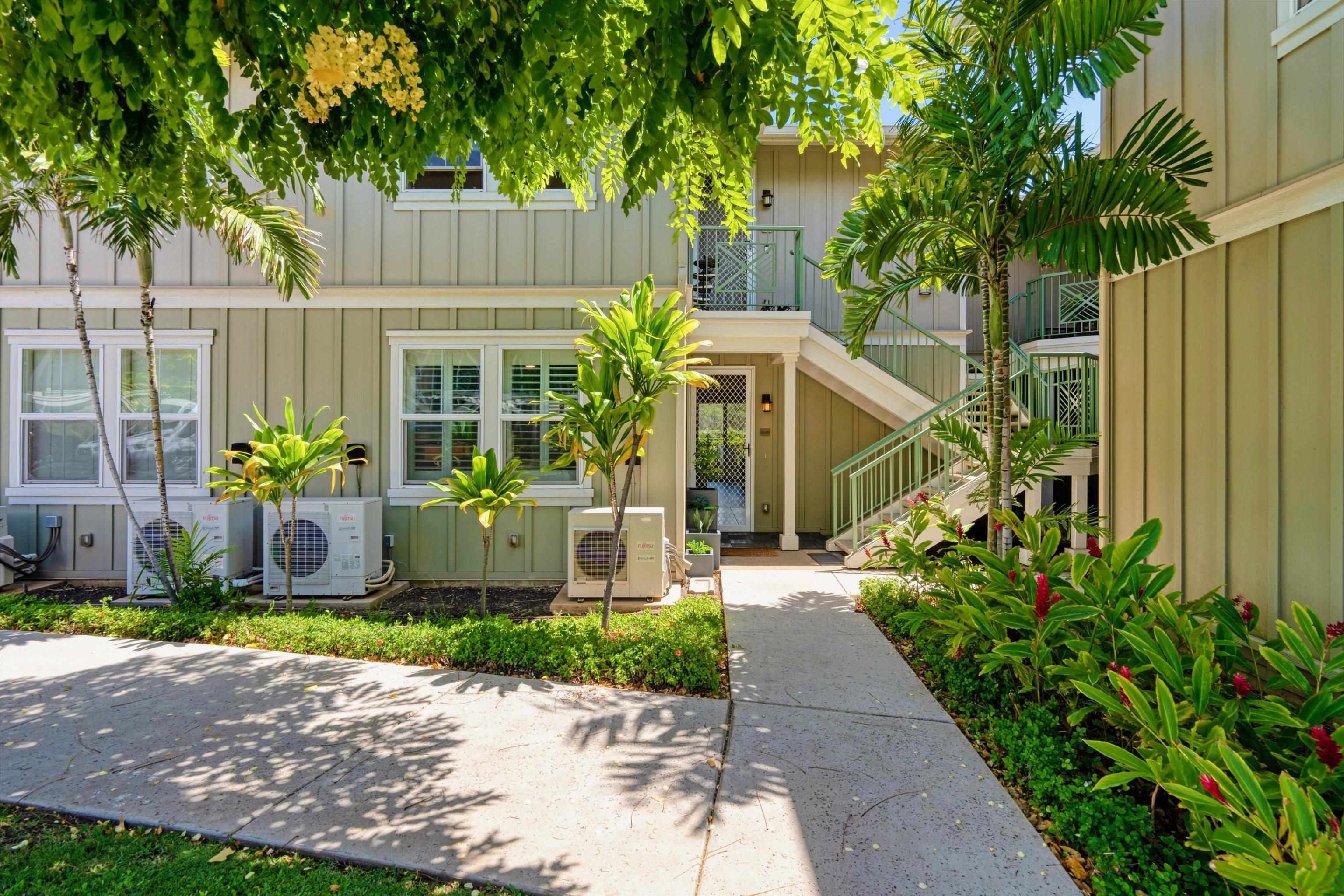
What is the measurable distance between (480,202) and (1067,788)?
6515 mm

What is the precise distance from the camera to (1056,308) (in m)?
10.5

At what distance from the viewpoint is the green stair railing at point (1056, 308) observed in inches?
378

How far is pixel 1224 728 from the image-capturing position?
2.40 metres

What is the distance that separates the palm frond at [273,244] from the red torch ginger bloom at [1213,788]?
21.3 feet

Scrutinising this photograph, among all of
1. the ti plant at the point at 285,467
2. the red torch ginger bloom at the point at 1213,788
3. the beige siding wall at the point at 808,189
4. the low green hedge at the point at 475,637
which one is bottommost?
the low green hedge at the point at 475,637

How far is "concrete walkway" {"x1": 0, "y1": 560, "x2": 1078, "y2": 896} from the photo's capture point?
2354 mm

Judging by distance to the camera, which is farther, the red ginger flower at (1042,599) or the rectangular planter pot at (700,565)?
the rectangular planter pot at (700,565)

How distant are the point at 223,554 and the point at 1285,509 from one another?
7670 mm

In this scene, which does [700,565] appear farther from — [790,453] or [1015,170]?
[1015,170]

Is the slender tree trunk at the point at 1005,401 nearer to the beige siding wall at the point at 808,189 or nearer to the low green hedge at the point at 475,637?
the low green hedge at the point at 475,637

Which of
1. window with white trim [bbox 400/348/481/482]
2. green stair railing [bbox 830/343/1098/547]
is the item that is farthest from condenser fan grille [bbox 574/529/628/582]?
green stair railing [bbox 830/343/1098/547]

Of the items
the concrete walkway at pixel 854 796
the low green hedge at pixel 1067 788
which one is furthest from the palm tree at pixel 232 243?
the low green hedge at pixel 1067 788

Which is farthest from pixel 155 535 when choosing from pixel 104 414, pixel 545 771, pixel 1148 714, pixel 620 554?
pixel 1148 714

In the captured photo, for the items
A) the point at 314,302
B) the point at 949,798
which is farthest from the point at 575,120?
the point at 314,302
